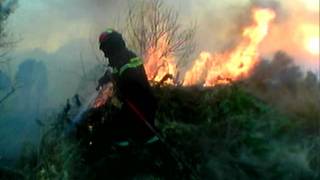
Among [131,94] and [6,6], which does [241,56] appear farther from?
[131,94]

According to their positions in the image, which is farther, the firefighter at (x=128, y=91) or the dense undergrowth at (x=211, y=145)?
the dense undergrowth at (x=211, y=145)

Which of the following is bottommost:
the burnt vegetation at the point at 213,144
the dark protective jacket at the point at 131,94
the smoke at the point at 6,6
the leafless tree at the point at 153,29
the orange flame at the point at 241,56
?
the burnt vegetation at the point at 213,144

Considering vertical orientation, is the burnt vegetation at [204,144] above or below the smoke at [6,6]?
below

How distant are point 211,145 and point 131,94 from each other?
1733 millimetres

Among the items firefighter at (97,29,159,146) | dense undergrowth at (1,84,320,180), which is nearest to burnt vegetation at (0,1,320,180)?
dense undergrowth at (1,84,320,180)

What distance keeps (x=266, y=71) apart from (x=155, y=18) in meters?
5.51

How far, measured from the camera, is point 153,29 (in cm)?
2569

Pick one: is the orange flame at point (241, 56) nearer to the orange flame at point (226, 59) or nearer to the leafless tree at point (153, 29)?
the orange flame at point (226, 59)

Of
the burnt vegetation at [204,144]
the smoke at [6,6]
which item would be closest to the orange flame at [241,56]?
the smoke at [6,6]

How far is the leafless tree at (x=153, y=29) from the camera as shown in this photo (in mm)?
25719

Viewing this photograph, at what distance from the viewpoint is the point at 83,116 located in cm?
829

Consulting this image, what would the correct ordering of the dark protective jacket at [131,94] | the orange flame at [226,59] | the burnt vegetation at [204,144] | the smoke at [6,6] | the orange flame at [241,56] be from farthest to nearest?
the orange flame at [241,56] → the orange flame at [226,59] → the smoke at [6,6] → the burnt vegetation at [204,144] → the dark protective jacket at [131,94]

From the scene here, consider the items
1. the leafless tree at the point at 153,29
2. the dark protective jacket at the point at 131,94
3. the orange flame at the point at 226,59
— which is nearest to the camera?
the dark protective jacket at the point at 131,94

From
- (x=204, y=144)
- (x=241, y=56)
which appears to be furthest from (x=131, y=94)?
(x=241, y=56)
